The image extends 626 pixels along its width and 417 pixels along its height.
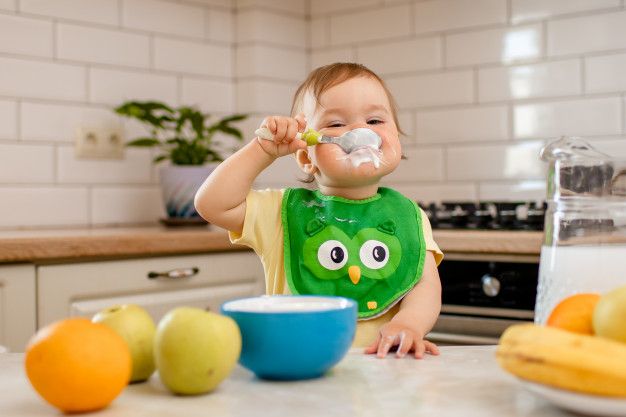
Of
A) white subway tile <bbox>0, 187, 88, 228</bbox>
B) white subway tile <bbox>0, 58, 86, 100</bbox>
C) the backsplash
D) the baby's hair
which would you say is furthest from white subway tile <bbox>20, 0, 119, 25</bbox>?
the baby's hair

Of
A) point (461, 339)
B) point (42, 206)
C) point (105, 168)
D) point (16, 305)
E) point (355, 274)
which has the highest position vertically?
point (105, 168)

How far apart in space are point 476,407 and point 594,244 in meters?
0.28

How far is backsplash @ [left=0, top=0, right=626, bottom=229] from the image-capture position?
223cm

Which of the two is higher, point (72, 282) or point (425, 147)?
point (425, 147)

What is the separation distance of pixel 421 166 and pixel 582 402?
76.5 inches

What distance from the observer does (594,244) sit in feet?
2.79

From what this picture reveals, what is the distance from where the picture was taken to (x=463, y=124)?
244 cm

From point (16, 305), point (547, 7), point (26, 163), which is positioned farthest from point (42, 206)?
point (547, 7)

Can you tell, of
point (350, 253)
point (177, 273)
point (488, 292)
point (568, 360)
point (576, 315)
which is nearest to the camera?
point (568, 360)

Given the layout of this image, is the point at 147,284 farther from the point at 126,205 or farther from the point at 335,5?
the point at 335,5

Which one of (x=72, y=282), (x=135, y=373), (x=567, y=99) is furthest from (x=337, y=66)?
(x=567, y=99)

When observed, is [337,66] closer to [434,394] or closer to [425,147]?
[434,394]

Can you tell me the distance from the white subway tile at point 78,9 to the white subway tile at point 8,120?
0.25 metres

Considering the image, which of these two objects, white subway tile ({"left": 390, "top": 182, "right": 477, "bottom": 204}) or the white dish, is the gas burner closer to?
white subway tile ({"left": 390, "top": 182, "right": 477, "bottom": 204})
